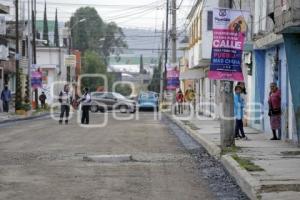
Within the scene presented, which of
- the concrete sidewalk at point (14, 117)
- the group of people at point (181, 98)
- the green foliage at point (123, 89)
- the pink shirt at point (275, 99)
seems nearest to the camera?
the pink shirt at point (275, 99)

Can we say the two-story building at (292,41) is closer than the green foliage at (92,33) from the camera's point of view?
Yes

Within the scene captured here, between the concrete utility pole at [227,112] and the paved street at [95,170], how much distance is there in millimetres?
1102

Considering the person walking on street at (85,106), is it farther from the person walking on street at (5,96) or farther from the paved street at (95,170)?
the person walking on street at (5,96)

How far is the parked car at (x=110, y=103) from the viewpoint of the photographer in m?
51.6

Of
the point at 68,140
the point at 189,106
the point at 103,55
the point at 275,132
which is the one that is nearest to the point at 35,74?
the point at 189,106

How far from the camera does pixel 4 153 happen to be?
1680cm

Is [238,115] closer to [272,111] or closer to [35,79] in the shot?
[272,111]

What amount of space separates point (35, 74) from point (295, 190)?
38.6m

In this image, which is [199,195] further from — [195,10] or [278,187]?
[195,10]

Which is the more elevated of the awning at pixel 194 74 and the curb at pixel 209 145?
the awning at pixel 194 74

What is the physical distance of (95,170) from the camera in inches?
529

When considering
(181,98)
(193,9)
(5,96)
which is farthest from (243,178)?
(193,9)

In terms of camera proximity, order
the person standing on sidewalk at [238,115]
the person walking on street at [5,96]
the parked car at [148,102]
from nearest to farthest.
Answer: the person standing on sidewalk at [238,115], the person walking on street at [5,96], the parked car at [148,102]

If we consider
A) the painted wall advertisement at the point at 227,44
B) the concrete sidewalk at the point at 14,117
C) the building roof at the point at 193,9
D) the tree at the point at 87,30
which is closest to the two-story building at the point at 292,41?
the painted wall advertisement at the point at 227,44
